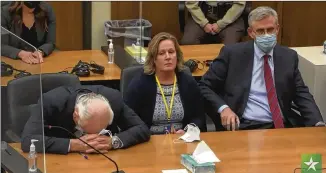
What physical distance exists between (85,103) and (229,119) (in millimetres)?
1095

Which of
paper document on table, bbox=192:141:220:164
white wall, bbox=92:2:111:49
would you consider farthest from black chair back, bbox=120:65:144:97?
white wall, bbox=92:2:111:49

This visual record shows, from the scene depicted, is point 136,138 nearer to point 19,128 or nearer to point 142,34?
point 19,128

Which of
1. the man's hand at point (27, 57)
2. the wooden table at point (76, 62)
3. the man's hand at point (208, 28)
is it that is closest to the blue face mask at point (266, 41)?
the wooden table at point (76, 62)

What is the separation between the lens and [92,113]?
312 centimetres

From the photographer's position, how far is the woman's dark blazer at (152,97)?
12.8 feet

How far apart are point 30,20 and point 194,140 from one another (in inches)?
94.3

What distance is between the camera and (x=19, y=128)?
3016 millimetres

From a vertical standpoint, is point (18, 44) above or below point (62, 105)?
above

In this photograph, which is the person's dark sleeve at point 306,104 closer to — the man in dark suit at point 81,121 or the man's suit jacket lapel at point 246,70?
the man's suit jacket lapel at point 246,70

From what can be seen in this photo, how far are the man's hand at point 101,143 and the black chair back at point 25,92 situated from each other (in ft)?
1.08

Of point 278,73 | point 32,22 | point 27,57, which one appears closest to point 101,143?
point 27,57

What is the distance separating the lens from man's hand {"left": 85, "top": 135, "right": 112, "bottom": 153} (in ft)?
10.5

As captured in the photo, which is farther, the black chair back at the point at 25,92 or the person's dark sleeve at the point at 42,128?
the person's dark sleeve at the point at 42,128

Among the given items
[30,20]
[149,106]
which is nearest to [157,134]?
[149,106]
